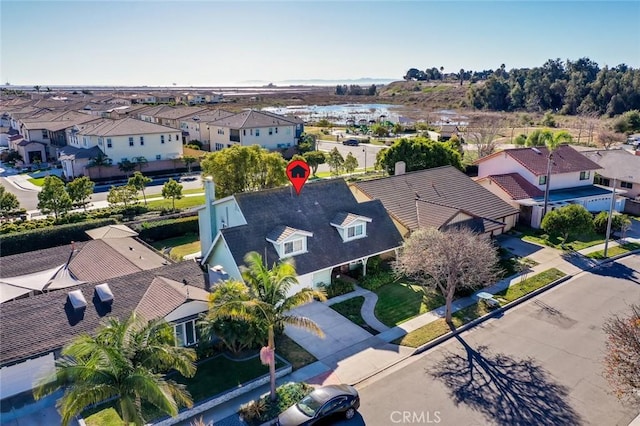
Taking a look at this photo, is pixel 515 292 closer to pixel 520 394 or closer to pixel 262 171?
pixel 520 394

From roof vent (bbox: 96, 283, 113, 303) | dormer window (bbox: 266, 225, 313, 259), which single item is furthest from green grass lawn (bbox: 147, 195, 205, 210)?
roof vent (bbox: 96, 283, 113, 303)

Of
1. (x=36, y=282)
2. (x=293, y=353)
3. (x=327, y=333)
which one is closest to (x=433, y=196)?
(x=327, y=333)

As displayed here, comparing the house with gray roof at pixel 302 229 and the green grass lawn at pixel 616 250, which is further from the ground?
the house with gray roof at pixel 302 229

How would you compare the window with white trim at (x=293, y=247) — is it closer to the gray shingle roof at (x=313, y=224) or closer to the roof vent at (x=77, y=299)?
the gray shingle roof at (x=313, y=224)

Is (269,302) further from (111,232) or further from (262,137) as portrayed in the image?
(262,137)

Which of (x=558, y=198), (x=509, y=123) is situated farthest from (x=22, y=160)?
(x=509, y=123)

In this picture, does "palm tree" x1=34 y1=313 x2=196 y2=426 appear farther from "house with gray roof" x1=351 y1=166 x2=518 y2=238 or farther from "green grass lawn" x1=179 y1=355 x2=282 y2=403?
"house with gray roof" x1=351 y1=166 x2=518 y2=238
